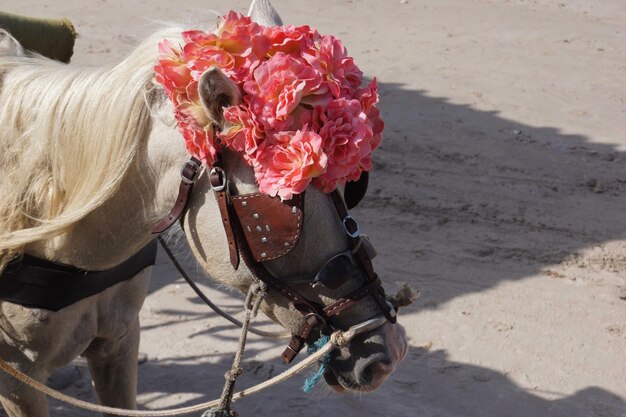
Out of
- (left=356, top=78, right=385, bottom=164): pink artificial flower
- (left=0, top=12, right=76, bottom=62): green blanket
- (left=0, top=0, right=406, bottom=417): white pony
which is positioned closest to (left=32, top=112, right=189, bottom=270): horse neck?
(left=0, top=0, right=406, bottom=417): white pony

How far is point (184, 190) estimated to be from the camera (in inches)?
84.7

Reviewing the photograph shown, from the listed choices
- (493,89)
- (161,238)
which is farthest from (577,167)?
(161,238)

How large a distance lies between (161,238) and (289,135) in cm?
100

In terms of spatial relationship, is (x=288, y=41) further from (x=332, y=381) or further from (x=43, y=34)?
(x=43, y=34)

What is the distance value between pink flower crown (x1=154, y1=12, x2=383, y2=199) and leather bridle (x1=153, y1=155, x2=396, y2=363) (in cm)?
5

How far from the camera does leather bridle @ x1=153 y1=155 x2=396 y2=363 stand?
2.06 meters

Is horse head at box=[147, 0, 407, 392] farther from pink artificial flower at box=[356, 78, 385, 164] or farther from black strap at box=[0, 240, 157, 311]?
black strap at box=[0, 240, 157, 311]

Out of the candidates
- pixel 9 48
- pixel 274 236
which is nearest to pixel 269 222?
pixel 274 236

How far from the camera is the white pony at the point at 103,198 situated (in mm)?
2168

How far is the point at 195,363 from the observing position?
15.3 ft

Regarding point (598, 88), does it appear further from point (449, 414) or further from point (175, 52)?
point (175, 52)

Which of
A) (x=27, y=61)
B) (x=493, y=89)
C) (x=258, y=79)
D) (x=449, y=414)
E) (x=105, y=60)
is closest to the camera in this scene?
(x=258, y=79)

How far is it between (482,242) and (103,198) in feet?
12.7

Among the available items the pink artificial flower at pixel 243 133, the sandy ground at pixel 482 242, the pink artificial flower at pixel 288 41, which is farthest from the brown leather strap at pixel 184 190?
the sandy ground at pixel 482 242
